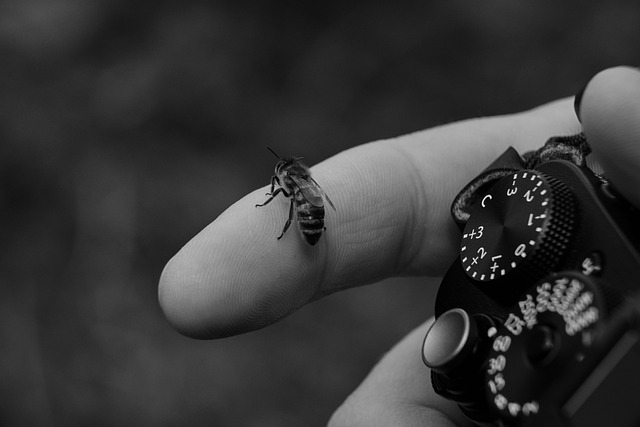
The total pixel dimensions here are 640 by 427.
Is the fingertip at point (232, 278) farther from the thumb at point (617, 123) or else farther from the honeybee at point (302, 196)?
the thumb at point (617, 123)

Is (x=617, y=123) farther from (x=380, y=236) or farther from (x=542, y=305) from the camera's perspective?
(x=380, y=236)

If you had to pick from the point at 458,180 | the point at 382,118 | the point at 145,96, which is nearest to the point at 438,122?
the point at 382,118

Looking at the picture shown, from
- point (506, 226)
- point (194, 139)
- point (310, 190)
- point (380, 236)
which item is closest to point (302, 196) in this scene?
point (310, 190)

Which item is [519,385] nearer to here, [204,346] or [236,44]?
[204,346]

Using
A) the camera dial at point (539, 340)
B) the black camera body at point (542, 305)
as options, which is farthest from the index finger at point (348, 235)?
the camera dial at point (539, 340)

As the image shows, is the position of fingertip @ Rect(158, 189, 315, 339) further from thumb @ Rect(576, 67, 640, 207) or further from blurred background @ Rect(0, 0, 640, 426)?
blurred background @ Rect(0, 0, 640, 426)

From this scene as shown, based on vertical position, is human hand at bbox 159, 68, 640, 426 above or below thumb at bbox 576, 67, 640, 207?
below

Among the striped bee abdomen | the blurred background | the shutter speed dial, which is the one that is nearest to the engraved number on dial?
the shutter speed dial
